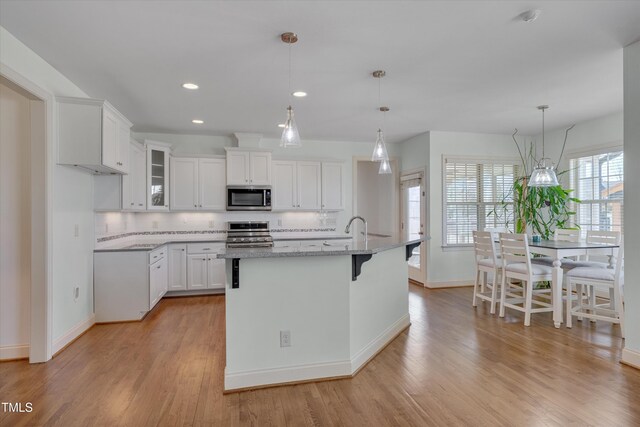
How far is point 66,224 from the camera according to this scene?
11.1 feet

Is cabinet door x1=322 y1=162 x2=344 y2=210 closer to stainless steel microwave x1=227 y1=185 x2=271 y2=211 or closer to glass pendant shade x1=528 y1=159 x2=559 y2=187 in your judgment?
stainless steel microwave x1=227 y1=185 x2=271 y2=211

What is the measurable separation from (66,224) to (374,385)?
306 cm

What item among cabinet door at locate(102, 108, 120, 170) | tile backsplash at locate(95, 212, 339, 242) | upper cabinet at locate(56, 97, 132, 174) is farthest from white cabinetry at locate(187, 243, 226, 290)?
upper cabinet at locate(56, 97, 132, 174)

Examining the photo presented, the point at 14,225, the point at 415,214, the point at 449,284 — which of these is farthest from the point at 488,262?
the point at 14,225

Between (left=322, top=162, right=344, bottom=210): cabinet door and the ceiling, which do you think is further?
(left=322, top=162, right=344, bottom=210): cabinet door

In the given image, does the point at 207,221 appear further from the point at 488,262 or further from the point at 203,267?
the point at 488,262

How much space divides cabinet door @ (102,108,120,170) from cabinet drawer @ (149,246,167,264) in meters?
1.11

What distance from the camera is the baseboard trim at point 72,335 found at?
10.4 ft

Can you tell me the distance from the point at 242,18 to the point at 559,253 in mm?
3712

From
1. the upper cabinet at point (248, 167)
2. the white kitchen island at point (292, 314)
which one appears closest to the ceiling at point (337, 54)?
the upper cabinet at point (248, 167)

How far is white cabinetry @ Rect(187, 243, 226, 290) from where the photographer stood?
17.2 ft

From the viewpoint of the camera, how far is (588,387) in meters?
2.50

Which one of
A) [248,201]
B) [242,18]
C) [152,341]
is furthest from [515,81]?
[152,341]

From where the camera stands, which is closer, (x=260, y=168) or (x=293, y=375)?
(x=293, y=375)
